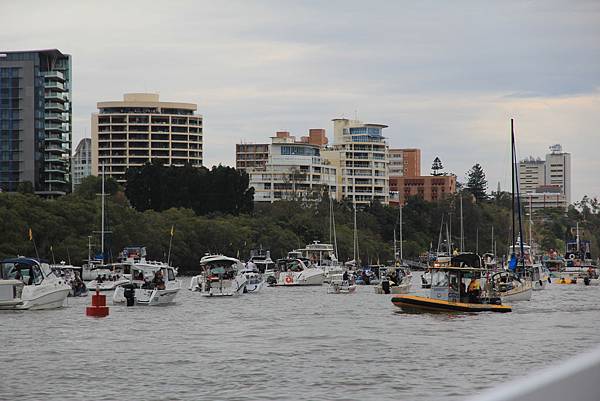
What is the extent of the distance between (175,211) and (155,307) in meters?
72.4

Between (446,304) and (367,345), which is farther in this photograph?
(446,304)

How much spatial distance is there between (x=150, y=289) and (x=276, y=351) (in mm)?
24590

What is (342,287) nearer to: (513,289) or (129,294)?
(513,289)

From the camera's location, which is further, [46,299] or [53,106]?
[53,106]

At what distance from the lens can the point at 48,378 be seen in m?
27.4

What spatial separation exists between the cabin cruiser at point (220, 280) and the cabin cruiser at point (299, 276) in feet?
55.3

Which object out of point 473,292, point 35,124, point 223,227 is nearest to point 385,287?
point 473,292

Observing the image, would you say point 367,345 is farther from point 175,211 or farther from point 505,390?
point 175,211

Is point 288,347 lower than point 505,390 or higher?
lower

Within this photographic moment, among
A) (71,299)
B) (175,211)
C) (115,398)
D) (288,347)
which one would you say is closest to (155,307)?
(71,299)

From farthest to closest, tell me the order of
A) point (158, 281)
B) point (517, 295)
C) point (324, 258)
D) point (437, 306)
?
1. point (324, 258)
2. point (517, 295)
3. point (158, 281)
4. point (437, 306)

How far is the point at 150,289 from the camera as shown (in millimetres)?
58000

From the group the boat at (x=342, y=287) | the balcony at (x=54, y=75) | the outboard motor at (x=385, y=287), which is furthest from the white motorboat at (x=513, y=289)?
the balcony at (x=54, y=75)

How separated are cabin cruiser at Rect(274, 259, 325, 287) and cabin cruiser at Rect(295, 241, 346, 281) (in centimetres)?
102
